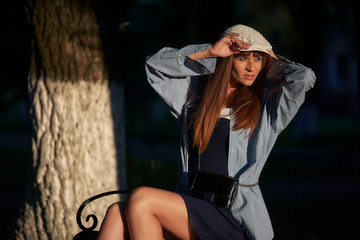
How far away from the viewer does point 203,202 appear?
2959mm

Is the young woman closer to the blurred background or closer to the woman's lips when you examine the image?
the woman's lips

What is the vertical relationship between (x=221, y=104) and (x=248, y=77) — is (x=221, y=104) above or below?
below

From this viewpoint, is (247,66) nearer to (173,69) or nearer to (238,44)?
(238,44)

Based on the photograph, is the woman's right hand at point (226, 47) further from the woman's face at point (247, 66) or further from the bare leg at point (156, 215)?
the bare leg at point (156, 215)

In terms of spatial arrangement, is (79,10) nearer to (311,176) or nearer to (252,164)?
(252,164)

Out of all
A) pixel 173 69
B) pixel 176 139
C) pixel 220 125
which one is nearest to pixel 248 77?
pixel 220 125

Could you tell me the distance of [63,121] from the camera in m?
4.15

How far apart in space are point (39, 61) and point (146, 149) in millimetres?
10256

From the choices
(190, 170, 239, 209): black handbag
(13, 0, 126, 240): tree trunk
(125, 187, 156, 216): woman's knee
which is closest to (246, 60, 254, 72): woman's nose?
(190, 170, 239, 209): black handbag

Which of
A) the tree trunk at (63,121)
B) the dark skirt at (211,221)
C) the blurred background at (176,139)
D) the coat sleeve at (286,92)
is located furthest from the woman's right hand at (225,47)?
the blurred background at (176,139)

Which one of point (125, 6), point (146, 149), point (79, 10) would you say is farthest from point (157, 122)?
point (79, 10)

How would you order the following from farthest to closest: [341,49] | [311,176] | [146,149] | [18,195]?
[341,49] < [146,149] < [311,176] < [18,195]

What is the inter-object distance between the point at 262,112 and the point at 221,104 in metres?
0.25

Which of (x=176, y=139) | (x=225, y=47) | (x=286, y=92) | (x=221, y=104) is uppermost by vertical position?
(x=225, y=47)
